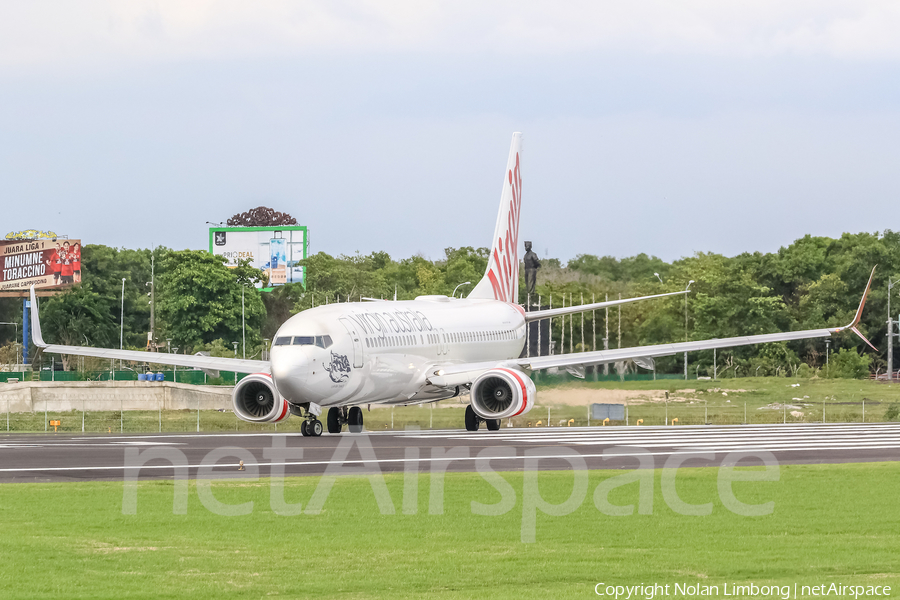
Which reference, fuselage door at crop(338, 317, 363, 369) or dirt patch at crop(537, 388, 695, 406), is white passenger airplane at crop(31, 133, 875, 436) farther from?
dirt patch at crop(537, 388, 695, 406)

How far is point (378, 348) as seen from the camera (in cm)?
3809

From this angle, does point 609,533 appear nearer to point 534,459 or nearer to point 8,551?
point 8,551

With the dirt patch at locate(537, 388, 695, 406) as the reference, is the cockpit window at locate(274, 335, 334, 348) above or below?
above

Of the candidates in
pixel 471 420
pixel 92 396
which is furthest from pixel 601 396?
pixel 92 396

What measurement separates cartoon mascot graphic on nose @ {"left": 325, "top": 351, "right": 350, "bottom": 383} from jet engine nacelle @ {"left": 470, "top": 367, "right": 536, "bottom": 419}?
194 inches

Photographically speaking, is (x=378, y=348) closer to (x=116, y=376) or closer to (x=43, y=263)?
(x=116, y=376)

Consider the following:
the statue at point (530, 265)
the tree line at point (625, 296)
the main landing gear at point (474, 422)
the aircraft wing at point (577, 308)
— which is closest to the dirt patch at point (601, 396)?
the aircraft wing at point (577, 308)

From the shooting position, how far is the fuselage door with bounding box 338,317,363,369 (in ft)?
120

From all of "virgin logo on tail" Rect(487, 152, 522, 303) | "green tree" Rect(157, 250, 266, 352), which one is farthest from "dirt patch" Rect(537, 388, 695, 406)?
"green tree" Rect(157, 250, 266, 352)

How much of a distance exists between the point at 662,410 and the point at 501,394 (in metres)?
19.9

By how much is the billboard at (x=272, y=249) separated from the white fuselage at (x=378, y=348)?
128 m

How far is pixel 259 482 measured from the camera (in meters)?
22.3

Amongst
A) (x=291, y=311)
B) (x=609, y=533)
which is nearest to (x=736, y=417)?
(x=609, y=533)

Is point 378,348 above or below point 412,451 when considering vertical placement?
above
